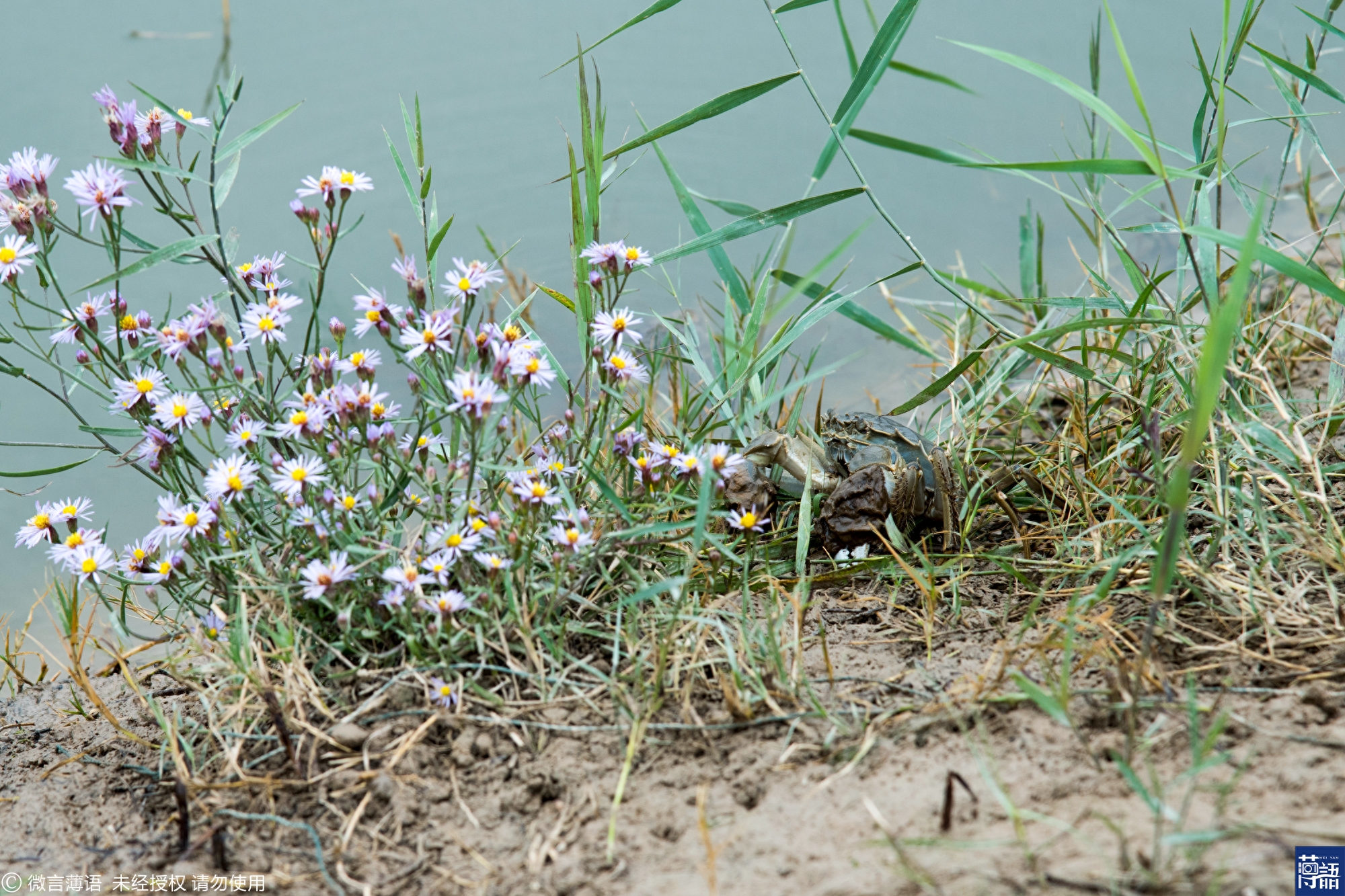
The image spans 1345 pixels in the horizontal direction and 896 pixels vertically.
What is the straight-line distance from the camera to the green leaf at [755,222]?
2.03 m

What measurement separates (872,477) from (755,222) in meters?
0.60

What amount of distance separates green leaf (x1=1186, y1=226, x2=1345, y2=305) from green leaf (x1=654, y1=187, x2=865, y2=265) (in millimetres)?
648

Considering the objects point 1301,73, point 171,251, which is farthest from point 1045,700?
point 171,251

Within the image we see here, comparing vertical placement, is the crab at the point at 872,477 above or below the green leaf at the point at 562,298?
below

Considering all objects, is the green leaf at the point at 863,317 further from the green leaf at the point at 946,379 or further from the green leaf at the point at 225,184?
the green leaf at the point at 225,184

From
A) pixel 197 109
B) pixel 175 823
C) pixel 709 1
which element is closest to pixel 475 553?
pixel 175 823

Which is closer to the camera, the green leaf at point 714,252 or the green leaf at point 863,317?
the green leaf at point 863,317

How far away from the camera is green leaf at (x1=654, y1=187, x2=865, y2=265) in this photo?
79.9 inches

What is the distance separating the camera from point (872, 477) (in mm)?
2086

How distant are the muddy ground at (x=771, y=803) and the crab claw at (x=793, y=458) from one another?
0.48m

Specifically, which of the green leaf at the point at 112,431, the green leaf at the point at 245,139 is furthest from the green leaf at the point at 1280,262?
the green leaf at the point at 112,431

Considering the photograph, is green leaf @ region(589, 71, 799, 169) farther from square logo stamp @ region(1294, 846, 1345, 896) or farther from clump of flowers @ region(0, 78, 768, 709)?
square logo stamp @ region(1294, 846, 1345, 896)

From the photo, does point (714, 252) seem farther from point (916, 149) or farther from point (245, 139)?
point (245, 139)

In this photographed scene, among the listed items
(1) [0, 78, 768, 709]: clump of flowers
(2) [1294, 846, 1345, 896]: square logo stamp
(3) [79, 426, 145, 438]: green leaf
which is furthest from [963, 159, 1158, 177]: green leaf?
(3) [79, 426, 145, 438]: green leaf
